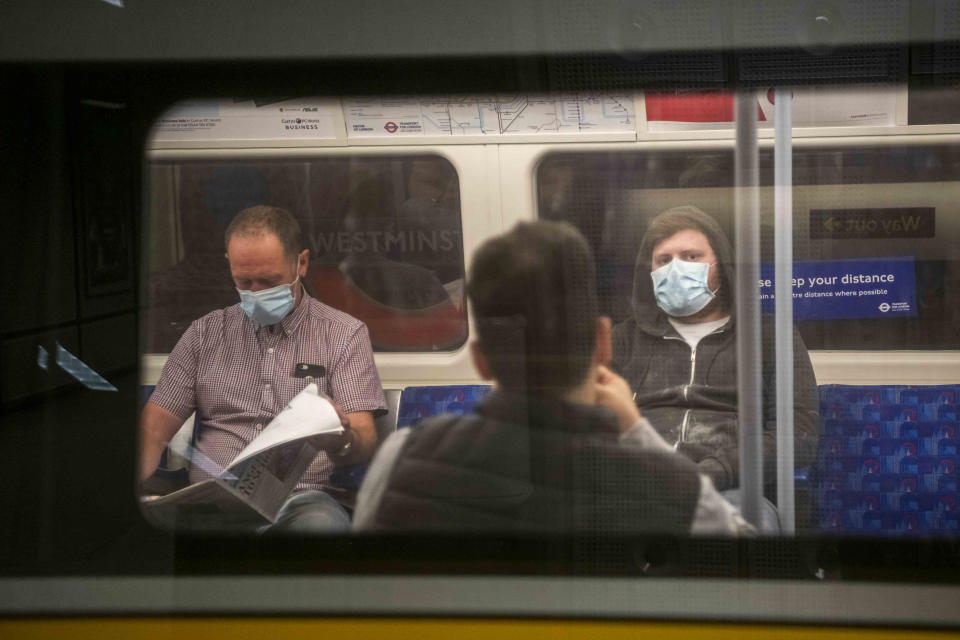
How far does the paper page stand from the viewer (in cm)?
199

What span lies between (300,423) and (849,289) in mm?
1290

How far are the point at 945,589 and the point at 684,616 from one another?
1.85 ft

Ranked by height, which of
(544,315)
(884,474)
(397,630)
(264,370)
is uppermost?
(544,315)

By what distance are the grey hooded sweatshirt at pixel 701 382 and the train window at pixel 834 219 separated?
4cm

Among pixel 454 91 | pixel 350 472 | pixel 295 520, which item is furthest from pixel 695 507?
pixel 454 91

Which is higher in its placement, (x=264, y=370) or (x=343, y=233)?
(x=343, y=233)

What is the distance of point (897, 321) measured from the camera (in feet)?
6.48

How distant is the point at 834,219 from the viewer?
1.89 metres

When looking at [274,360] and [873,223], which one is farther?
[274,360]

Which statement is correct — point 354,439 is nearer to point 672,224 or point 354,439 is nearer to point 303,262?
point 303,262

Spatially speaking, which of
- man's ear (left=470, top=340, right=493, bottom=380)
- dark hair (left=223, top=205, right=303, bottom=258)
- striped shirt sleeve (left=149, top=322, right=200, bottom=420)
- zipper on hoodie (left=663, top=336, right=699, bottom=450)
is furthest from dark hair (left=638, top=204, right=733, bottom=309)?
striped shirt sleeve (left=149, top=322, right=200, bottom=420)

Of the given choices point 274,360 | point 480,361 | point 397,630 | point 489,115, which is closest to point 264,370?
point 274,360

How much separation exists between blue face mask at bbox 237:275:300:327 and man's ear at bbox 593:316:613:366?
0.72m

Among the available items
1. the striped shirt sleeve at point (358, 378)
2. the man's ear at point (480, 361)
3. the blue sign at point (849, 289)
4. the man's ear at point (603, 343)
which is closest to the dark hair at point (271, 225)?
the striped shirt sleeve at point (358, 378)
